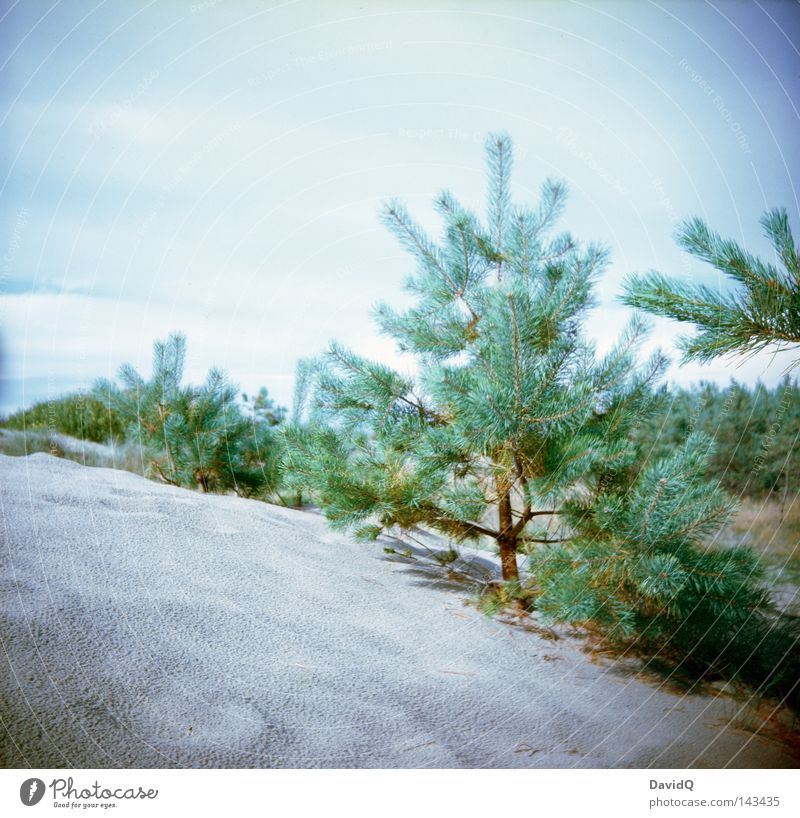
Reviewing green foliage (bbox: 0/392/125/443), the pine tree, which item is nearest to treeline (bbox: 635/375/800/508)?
the pine tree

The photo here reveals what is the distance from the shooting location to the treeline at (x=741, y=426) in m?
0.92

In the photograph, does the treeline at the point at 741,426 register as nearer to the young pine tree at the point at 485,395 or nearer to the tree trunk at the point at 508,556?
the young pine tree at the point at 485,395

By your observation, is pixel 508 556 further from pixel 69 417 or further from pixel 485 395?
pixel 69 417

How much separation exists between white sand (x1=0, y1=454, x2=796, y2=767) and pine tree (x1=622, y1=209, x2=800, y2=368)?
1.59 feet

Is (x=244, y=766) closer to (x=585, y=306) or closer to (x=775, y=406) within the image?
(x=585, y=306)

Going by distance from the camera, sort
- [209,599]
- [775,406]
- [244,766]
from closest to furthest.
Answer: [244,766]
[209,599]
[775,406]

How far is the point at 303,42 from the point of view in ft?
2.99

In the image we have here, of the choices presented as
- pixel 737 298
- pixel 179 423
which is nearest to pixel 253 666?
pixel 179 423

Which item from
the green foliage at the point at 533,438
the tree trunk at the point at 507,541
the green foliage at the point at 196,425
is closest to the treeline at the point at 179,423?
the green foliage at the point at 196,425

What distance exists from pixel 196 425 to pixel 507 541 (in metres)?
0.52

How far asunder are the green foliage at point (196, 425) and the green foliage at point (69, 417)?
0.02 metres

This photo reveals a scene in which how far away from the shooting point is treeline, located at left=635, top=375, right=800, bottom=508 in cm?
92
